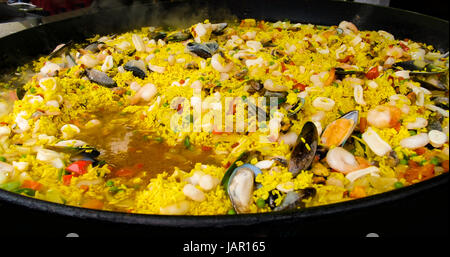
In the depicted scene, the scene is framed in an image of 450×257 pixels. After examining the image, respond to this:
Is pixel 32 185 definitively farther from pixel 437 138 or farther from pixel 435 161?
pixel 437 138

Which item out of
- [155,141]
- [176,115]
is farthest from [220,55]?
[155,141]

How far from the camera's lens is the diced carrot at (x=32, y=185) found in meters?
2.14

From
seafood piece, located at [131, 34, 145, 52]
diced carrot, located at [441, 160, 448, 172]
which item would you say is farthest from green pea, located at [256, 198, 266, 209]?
seafood piece, located at [131, 34, 145, 52]

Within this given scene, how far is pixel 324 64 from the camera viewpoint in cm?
352

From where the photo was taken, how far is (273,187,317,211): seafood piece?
1843 mm

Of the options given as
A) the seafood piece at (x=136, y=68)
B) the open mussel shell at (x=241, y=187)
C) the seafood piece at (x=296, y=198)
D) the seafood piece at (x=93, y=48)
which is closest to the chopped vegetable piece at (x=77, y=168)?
the open mussel shell at (x=241, y=187)

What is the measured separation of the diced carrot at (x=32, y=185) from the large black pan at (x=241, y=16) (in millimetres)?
554

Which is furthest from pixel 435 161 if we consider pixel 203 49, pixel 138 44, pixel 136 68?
pixel 138 44

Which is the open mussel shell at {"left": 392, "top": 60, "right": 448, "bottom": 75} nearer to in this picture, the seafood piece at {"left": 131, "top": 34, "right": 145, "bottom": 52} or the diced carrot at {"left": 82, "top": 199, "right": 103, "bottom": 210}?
the seafood piece at {"left": 131, "top": 34, "right": 145, "bottom": 52}

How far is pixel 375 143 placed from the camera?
92.1 inches

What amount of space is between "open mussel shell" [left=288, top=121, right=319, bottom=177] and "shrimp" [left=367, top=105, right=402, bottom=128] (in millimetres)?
568

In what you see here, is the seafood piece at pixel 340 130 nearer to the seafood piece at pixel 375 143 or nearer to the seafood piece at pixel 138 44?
the seafood piece at pixel 375 143

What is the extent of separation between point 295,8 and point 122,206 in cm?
424
